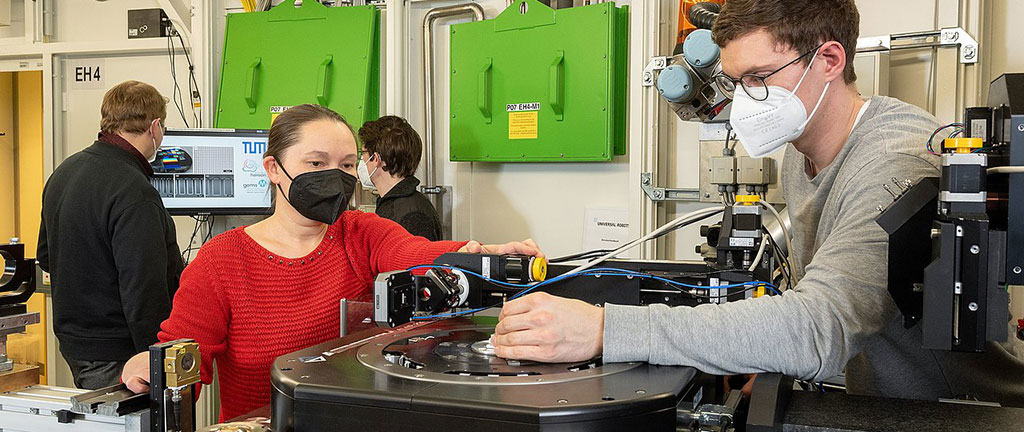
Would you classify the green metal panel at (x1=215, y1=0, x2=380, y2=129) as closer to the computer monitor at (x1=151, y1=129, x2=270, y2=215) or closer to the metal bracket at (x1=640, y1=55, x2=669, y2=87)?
the computer monitor at (x1=151, y1=129, x2=270, y2=215)

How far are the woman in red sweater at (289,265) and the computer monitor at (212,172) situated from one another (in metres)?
1.81

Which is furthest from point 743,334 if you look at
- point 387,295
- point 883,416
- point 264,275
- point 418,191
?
point 418,191

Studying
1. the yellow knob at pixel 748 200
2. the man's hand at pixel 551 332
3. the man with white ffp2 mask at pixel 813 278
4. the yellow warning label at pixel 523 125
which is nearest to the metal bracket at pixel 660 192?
the yellow warning label at pixel 523 125

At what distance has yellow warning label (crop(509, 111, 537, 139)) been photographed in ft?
10.0

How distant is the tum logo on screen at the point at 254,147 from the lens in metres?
3.42

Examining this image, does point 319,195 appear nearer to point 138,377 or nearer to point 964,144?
point 138,377

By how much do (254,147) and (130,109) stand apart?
31.1 inches

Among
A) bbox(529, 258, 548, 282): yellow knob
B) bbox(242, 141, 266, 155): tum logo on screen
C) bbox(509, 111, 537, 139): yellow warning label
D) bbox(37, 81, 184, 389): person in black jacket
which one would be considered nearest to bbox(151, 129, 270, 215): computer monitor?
bbox(242, 141, 266, 155): tum logo on screen

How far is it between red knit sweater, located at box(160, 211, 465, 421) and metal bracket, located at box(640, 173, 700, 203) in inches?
52.1

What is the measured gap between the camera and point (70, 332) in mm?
2562

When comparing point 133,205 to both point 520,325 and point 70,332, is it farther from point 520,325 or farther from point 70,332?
point 520,325

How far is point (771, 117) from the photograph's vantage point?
4.62 feet

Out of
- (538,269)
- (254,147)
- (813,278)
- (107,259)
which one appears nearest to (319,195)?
(538,269)

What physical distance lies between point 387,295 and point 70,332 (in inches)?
75.9
